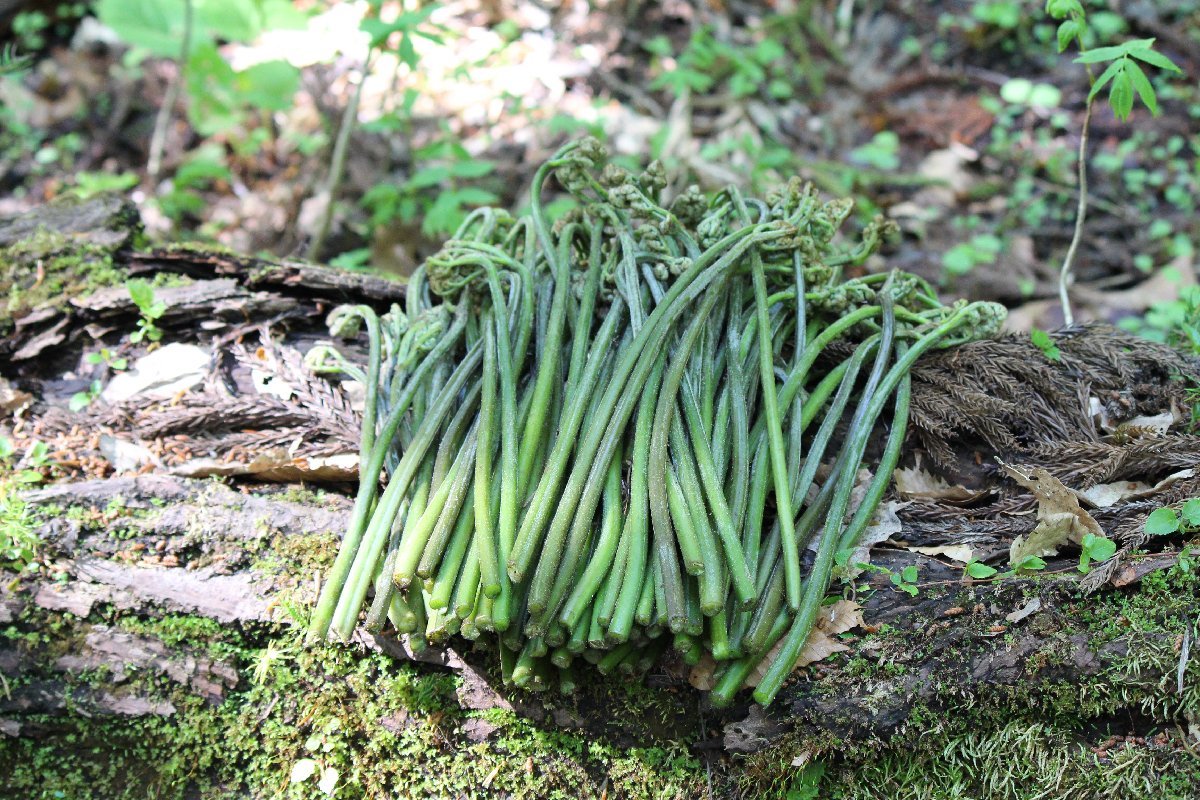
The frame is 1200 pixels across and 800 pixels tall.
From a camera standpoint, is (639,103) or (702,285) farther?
(639,103)

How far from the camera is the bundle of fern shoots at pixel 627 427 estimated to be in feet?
5.24

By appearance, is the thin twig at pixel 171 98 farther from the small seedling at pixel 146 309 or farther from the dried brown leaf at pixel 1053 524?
the dried brown leaf at pixel 1053 524

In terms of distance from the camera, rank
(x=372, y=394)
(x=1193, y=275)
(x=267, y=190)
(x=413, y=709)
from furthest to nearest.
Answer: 1. (x=267, y=190)
2. (x=1193, y=275)
3. (x=372, y=394)
4. (x=413, y=709)

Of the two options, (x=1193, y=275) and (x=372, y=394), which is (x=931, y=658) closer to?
(x=372, y=394)

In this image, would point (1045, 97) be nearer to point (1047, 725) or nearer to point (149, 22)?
point (1047, 725)

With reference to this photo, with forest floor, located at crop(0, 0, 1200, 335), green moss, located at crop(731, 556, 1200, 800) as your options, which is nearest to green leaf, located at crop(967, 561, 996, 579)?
green moss, located at crop(731, 556, 1200, 800)

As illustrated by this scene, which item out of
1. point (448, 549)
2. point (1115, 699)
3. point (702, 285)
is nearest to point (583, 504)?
point (448, 549)

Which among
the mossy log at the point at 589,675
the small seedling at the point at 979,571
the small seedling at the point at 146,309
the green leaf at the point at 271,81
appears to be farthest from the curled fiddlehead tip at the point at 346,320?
the green leaf at the point at 271,81

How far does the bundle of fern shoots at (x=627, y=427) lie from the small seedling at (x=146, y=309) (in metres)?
0.51

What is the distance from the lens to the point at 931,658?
65.9 inches

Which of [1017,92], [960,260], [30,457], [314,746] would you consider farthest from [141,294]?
[1017,92]

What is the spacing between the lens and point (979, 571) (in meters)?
1.74

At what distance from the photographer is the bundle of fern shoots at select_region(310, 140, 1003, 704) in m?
1.60

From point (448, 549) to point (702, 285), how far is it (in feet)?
2.69
